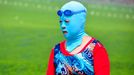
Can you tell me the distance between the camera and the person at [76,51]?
6.36m

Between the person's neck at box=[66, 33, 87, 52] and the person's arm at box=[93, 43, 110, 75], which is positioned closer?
the person's arm at box=[93, 43, 110, 75]

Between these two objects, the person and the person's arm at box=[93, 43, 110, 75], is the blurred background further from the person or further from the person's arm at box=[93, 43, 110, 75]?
the person's arm at box=[93, 43, 110, 75]

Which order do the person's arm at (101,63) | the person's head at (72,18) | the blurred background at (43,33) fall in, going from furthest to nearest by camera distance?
the blurred background at (43,33), the person's head at (72,18), the person's arm at (101,63)

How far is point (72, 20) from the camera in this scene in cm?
653

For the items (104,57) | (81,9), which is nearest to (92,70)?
(104,57)

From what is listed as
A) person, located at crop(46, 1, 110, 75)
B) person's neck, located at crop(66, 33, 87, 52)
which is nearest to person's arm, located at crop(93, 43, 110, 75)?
person, located at crop(46, 1, 110, 75)

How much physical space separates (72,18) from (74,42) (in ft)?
0.97

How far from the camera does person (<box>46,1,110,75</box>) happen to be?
636 centimetres

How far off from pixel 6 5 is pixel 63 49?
84.6 feet

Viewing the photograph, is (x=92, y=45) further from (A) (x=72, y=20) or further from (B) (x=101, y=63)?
(A) (x=72, y=20)

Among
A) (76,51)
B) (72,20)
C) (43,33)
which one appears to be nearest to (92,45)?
(76,51)

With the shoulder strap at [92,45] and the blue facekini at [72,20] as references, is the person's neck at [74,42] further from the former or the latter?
the shoulder strap at [92,45]

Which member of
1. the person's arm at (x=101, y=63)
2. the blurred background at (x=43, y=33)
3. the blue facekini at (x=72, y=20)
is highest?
the blurred background at (x=43, y=33)

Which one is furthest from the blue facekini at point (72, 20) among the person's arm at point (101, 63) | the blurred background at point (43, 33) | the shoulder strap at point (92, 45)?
the blurred background at point (43, 33)
